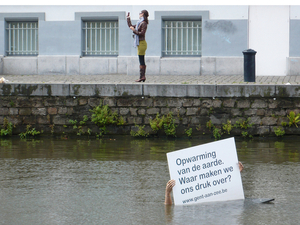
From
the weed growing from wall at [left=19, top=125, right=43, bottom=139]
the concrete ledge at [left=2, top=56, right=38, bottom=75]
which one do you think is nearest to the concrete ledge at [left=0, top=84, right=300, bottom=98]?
the weed growing from wall at [left=19, top=125, right=43, bottom=139]

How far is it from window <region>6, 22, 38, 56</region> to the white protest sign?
15685 millimetres

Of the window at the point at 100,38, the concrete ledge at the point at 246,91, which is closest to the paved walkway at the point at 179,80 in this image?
the concrete ledge at the point at 246,91

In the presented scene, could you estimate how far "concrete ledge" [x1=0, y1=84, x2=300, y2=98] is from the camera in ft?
38.7

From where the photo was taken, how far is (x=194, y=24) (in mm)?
19391

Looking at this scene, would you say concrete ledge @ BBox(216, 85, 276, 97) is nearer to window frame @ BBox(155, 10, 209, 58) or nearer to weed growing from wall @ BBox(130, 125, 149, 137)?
weed growing from wall @ BBox(130, 125, 149, 137)

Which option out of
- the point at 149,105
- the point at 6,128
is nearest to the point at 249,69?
the point at 149,105

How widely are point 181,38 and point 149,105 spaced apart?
25.8ft

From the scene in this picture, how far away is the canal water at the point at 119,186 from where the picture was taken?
5395 millimetres

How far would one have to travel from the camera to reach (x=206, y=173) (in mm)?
5879

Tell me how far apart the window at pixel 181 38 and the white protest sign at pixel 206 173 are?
45.3 ft

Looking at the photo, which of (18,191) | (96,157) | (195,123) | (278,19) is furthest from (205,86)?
(278,19)

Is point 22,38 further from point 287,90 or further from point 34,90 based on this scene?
point 287,90

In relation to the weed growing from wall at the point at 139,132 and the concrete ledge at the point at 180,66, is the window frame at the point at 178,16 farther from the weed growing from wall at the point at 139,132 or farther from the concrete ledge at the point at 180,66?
the weed growing from wall at the point at 139,132

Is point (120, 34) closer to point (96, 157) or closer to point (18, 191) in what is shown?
point (96, 157)
